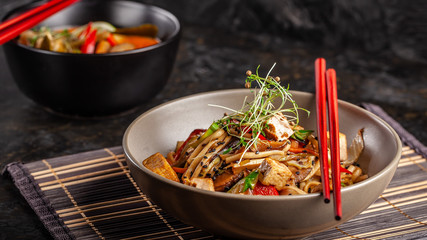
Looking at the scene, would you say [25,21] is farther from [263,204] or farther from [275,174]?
[263,204]

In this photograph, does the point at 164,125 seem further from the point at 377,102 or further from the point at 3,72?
the point at 3,72

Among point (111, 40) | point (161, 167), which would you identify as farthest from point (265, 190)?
point (111, 40)

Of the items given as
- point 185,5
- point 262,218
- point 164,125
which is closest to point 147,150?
point 164,125

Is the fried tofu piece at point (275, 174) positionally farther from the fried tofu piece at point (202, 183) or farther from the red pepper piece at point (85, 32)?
the red pepper piece at point (85, 32)

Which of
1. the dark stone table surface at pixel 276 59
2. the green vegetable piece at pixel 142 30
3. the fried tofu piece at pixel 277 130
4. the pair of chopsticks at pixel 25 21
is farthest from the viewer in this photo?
the green vegetable piece at pixel 142 30

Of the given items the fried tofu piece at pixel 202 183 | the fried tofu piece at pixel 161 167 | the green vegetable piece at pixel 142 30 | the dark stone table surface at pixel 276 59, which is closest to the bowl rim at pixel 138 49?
the green vegetable piece at pixel 142 30

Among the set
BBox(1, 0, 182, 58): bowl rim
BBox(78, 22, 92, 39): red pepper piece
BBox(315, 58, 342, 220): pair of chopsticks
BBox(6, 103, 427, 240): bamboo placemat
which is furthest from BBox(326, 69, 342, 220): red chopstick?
BBox(78, 22, 92, 39): red pepper piece
